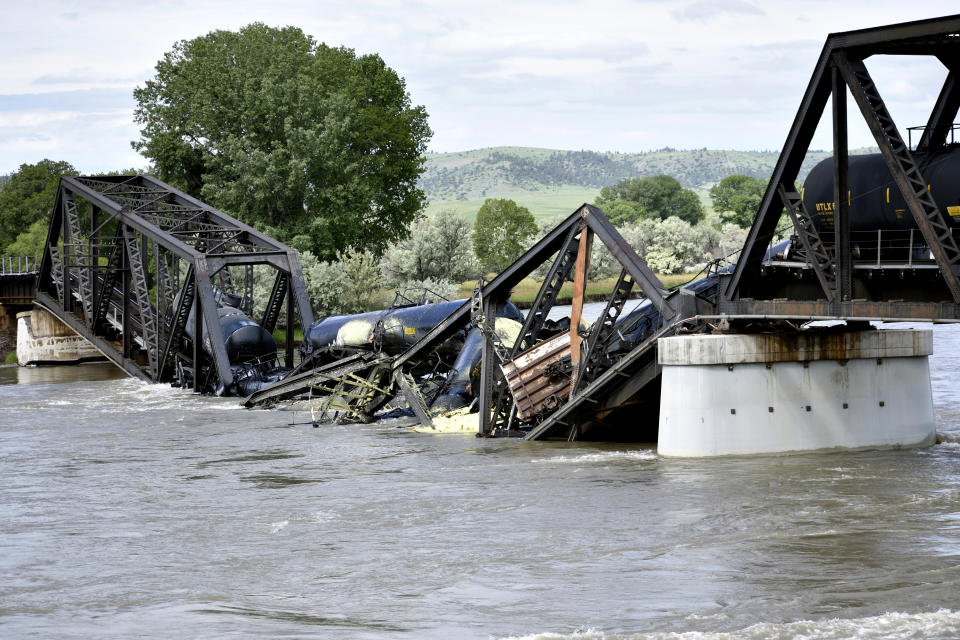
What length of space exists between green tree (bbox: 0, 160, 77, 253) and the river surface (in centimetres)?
8563

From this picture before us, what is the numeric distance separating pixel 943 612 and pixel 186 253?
3506 centimetres

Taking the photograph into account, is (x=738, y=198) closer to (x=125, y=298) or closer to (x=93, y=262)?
(x=93, y=262)

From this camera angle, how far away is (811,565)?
16516mm

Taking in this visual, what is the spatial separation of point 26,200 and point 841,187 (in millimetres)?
101199

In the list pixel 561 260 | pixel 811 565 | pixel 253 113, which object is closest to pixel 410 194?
pixel 253 113

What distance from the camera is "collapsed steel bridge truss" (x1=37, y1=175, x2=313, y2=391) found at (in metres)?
45.2

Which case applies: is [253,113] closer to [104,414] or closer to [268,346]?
[268,346]

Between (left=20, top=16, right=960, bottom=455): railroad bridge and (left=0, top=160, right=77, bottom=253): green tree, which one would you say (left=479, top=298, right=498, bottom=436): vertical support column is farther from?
(left=0, top=160, right=77, bottom=253): green tree

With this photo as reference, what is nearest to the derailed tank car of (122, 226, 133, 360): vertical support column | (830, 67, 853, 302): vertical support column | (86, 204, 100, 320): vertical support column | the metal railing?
(122, 226, 133, 360): vertical support column

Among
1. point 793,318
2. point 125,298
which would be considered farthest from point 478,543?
point 125,298

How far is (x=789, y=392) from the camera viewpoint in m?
24.8

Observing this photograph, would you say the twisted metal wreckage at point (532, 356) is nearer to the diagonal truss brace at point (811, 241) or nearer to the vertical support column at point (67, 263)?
the diagonal truss brace at point (811, 241)

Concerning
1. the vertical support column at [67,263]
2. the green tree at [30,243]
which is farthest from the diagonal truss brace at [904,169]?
the green tree at [30,243]

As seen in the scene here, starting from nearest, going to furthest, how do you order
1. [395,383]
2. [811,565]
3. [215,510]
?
[811,565], [215,510], [395,383]
